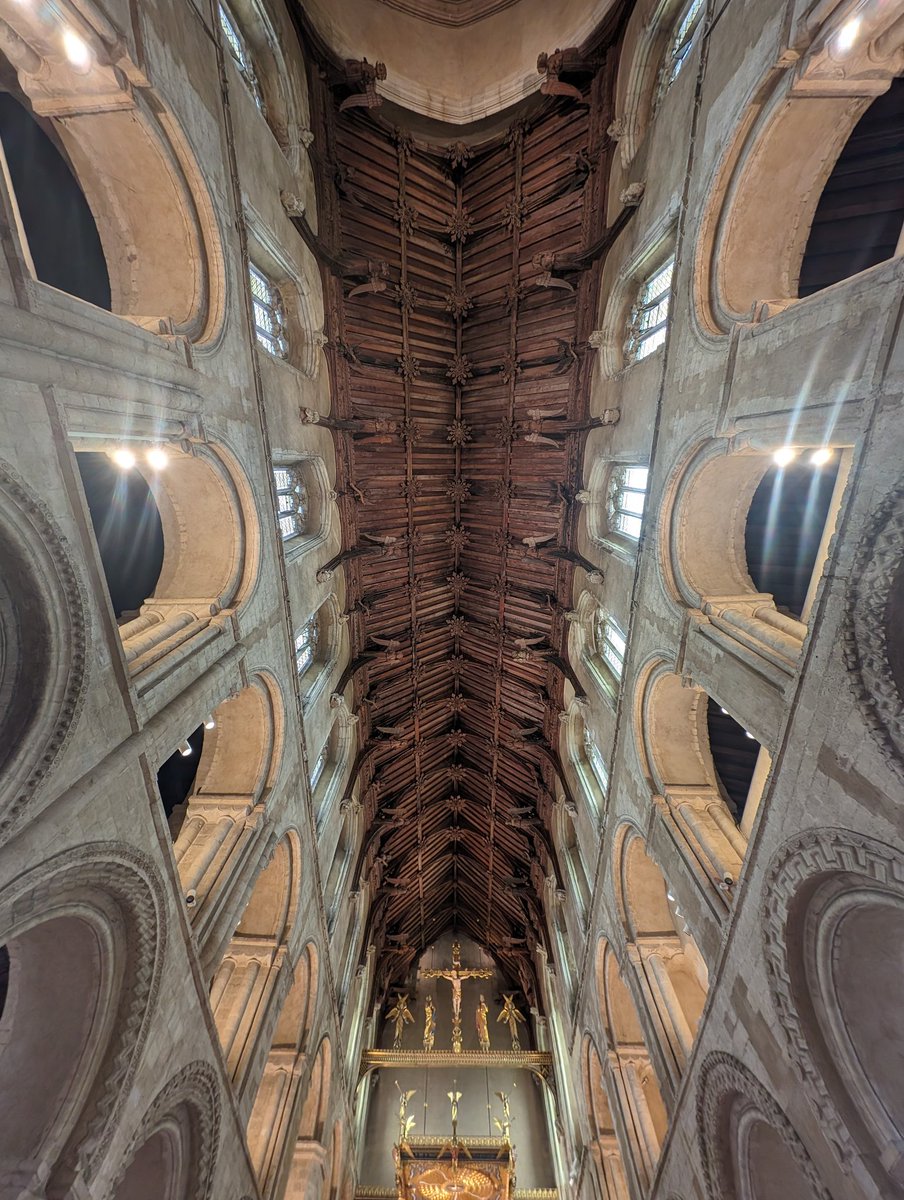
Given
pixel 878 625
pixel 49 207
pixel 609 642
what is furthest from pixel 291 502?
pixel 878 625

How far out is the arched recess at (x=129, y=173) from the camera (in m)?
4.62

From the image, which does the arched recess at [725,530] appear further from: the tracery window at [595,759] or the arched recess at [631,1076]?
the arched recess at [631,1076]

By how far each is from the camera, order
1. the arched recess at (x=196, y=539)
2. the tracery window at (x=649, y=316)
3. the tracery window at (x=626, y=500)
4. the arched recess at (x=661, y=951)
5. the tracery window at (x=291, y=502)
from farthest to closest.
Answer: the tracery window at (x=291, y=502) < the tracery window at (x=626, y=500) < the tracery window at (x=649, y=316) < the arched recess at (x=661, y=951) < the arched recess at (x=196, y=539)

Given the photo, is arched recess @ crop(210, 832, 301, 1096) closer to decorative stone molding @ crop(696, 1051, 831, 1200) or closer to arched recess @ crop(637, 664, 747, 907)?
decorative stone molding @ crop(696, 1051, 831, 1200)

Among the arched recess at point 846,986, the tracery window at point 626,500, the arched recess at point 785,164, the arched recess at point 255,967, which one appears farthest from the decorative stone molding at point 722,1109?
the arched recess at point 785,164

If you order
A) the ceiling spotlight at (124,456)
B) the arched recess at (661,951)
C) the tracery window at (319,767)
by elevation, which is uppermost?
the ceiling spotlight at (124,456)

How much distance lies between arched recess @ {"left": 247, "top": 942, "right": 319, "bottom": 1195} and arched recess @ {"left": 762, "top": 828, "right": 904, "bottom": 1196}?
8497 mm

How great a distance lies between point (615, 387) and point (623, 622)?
5.00m

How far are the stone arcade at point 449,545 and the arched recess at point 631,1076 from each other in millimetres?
90

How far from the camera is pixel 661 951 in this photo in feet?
29.2

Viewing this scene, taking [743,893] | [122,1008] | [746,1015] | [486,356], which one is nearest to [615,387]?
[486,356]

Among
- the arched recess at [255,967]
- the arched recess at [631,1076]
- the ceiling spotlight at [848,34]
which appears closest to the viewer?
the ceiling spotlight at [848,34]

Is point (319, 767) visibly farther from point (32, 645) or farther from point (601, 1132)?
point (601, 1132)

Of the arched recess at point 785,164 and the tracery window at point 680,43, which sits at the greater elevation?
the tracery window at point 680,43
